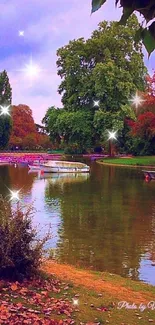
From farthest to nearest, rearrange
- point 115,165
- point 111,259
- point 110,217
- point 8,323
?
point 115,165 → point 110,217 → point 111,259 → point 8,323

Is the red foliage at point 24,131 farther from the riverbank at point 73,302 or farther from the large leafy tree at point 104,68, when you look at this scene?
the riverbank at point 73,302

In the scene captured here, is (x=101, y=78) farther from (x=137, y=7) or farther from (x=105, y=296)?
(x=137, y=7)

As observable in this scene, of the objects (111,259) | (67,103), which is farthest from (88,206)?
(67,103)

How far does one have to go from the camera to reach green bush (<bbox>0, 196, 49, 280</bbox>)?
7273 mm

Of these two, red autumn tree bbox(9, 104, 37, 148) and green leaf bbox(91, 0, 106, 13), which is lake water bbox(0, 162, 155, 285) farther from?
red autumn tree bbox(9, 104, 37, 148)

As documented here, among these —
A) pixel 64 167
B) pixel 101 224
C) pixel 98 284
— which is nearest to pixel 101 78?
pixel 64 167

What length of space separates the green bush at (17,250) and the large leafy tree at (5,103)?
7810cm

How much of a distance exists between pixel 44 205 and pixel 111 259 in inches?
391

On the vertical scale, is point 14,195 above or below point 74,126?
below

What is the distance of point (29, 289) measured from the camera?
6977 millimetres

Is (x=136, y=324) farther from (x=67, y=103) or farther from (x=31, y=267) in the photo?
(x=67, y=103)

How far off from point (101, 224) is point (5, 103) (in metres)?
72.7

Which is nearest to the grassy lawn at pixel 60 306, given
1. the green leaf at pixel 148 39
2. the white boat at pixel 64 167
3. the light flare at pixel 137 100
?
the green leaf at pixel 148 39

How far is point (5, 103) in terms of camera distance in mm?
86688
